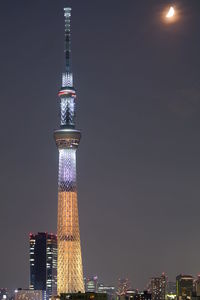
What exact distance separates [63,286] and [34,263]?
2771 cm

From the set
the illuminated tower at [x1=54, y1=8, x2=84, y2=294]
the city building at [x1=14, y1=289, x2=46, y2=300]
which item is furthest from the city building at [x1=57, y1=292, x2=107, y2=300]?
the city building at [x1=14, y1=289, x2=46, y2=300]

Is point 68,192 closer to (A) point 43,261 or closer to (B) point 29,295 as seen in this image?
(B) point 29,295

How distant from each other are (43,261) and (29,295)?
7716 mm

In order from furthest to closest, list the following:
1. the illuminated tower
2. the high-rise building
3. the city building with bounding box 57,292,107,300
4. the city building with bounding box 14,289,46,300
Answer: the high-rise building → the city building with bounding box 14,289,46,300 → the illuminated tower → the city building with bounding box 57,292,107,300

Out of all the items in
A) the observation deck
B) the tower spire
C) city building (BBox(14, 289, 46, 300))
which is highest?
the tower spire

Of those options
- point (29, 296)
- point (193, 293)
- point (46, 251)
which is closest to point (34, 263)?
point (46, 251)

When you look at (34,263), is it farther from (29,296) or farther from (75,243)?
(75,243)

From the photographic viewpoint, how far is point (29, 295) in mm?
74062

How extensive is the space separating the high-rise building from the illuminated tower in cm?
2687

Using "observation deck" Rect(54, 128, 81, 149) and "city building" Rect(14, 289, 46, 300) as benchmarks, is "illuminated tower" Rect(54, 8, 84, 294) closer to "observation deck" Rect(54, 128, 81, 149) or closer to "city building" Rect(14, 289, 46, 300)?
"observation deck" Rect(54, 128, 81, 149)

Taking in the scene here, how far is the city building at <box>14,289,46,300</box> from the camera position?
73.7 meters

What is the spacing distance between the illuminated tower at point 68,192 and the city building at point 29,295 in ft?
65.8

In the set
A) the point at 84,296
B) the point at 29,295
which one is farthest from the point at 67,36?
the point at 29,295

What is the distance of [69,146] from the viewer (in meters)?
54.0
